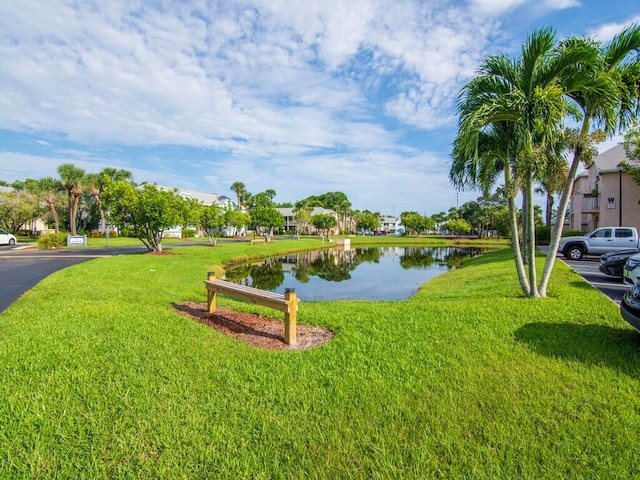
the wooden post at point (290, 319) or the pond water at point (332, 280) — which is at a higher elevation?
the wooden post at point (290, 319)

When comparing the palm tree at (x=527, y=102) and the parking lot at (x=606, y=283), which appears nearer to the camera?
the palm tree at (x=527, y=102)

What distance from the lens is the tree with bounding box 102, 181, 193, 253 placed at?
21188mm

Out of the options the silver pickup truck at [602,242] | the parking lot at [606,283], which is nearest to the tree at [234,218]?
the silver pickup truck at [602,242]

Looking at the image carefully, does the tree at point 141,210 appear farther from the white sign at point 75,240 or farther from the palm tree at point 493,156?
the palm tree at point 493,156

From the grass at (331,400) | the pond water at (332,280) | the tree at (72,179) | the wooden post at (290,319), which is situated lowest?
the pond water at (332,280)

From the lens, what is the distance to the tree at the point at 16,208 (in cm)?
3938

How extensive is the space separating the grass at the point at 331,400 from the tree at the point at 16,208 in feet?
149

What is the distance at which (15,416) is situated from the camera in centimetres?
323

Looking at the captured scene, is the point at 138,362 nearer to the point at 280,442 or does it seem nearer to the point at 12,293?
the point at 280,442

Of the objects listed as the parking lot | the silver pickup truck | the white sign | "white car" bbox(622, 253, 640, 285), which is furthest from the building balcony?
the white sign

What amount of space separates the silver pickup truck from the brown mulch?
18055mm

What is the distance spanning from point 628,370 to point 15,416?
6.44 m

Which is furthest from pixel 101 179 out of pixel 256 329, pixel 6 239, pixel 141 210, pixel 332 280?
pixel 256 329

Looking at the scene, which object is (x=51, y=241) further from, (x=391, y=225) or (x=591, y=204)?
(x=391, y=225)
